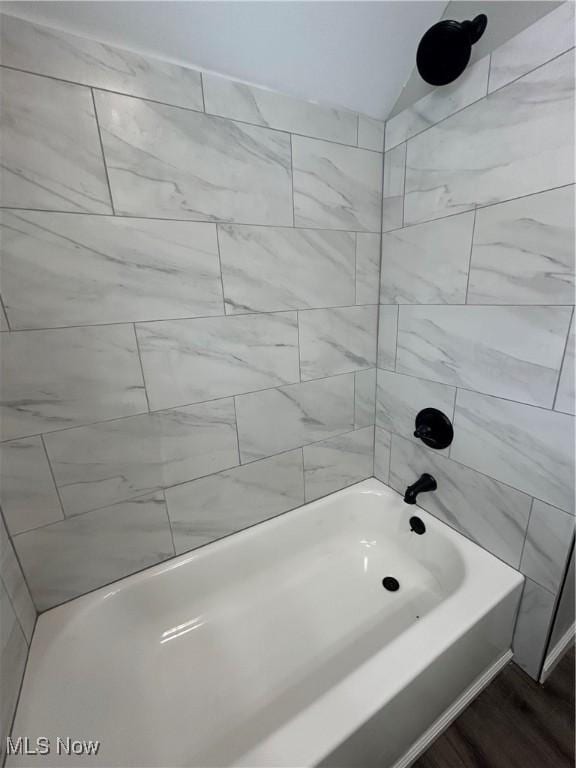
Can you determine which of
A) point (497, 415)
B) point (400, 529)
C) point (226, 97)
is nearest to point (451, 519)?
point (400, 529)

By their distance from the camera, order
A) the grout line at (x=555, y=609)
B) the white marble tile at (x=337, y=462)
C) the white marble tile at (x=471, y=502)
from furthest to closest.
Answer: the white marble tile at (x=337, y=462) < the white marble tile at (x=471, y=502) < the grout line at (x=555, y=609)

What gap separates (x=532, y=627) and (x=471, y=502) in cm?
44

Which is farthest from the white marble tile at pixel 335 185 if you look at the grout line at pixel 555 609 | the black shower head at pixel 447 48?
the grout line at pixel 555 609

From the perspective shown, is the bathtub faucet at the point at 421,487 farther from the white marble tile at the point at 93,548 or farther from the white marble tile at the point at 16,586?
the white marble tile at the point at 16,586

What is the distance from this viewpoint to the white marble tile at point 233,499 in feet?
3.97

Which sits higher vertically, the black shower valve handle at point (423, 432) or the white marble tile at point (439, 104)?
the white marble tile at point (439, 104)

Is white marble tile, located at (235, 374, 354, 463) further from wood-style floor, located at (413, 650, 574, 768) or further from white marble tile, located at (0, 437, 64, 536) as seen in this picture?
wood-style floor, located at (413, 650, 574, 768)

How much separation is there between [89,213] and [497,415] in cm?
145

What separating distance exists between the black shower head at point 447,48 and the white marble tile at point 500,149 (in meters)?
0.12

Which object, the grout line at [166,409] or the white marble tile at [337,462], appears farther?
the white marble tile at [337,462]

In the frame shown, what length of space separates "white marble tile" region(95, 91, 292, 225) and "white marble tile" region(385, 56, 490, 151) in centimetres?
49

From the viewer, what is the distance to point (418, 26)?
3.28 ft

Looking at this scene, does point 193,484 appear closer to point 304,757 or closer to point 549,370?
point 304,757

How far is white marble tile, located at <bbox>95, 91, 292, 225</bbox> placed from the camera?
875 mm
